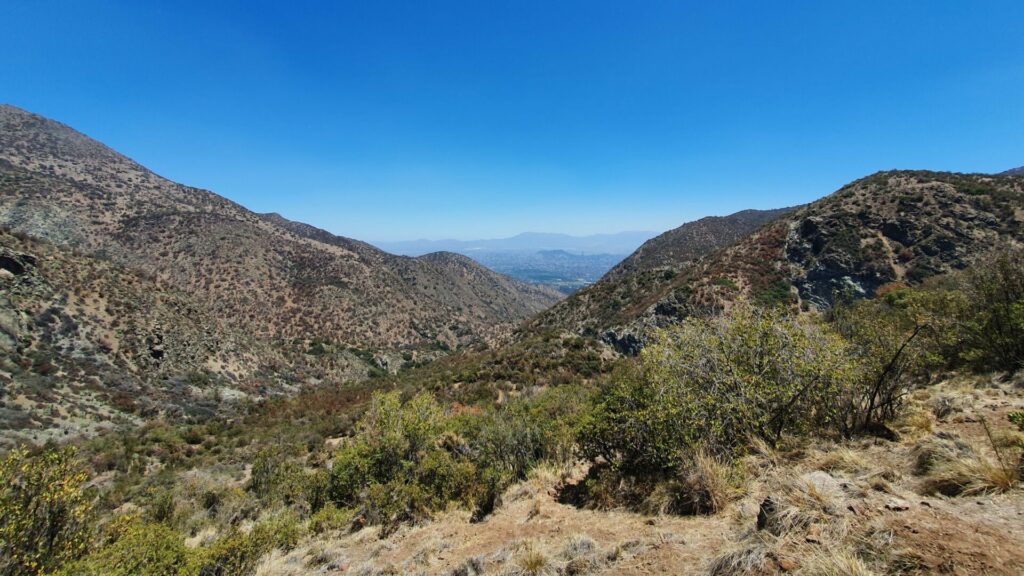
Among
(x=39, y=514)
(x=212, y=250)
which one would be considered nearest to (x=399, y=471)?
(x=39, y=514)

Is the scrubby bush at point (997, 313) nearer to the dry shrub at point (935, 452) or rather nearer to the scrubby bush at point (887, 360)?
the scrubby bush at point (887, 360)

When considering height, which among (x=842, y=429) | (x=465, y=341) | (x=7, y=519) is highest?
(x=842, y=429)

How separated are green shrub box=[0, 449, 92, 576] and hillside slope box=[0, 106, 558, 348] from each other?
59.6 metres

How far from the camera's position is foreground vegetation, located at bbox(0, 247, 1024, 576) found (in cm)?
673

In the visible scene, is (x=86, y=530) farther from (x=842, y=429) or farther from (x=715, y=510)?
(x=842, y=429)

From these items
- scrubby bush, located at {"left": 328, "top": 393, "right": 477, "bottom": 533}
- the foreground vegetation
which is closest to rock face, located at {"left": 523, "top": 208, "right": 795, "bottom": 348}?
the foreground vegetation

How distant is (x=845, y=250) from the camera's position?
4738cm

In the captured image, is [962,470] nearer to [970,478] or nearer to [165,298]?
[970,478]

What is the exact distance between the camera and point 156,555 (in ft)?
22.1

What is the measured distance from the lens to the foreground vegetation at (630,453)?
6727mm

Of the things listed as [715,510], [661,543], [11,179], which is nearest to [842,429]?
[715,510]

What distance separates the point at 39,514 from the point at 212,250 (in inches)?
3091

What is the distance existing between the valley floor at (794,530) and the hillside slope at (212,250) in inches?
2438

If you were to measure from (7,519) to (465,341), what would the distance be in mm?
78192
